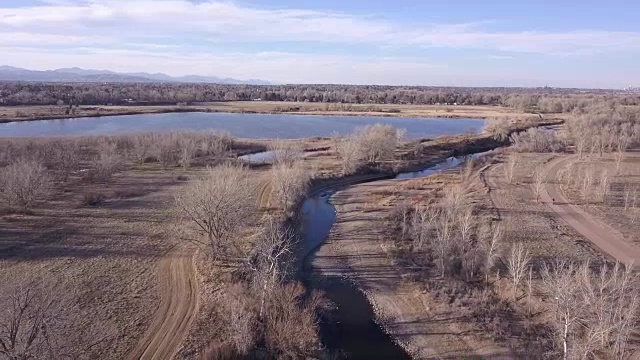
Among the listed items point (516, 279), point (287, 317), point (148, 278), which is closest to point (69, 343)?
point (148, 278)

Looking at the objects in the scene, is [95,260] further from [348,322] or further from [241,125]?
[241,125]

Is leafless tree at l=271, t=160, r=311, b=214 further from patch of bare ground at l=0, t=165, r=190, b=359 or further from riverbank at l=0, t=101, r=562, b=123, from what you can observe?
riverbank at l=0, t=101, r=562, b=123

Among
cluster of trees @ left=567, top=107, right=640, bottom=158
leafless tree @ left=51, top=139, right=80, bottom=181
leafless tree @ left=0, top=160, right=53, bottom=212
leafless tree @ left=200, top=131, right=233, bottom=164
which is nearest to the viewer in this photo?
leafless tree @ left=0, top=160, right=53, bottom=212

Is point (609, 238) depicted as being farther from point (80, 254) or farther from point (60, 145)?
point (60, 145)

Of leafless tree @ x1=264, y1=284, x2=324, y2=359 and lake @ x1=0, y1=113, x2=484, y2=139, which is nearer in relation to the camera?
leafless tree @ x1=264, y1=284, x2=324, y2=359

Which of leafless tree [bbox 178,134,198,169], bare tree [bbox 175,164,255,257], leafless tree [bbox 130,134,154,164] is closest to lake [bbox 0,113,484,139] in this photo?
leafless tree [bbox 130,134,154,164]

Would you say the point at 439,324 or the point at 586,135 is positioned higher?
the point at 586,135

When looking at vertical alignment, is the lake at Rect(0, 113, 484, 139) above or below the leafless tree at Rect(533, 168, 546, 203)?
above
